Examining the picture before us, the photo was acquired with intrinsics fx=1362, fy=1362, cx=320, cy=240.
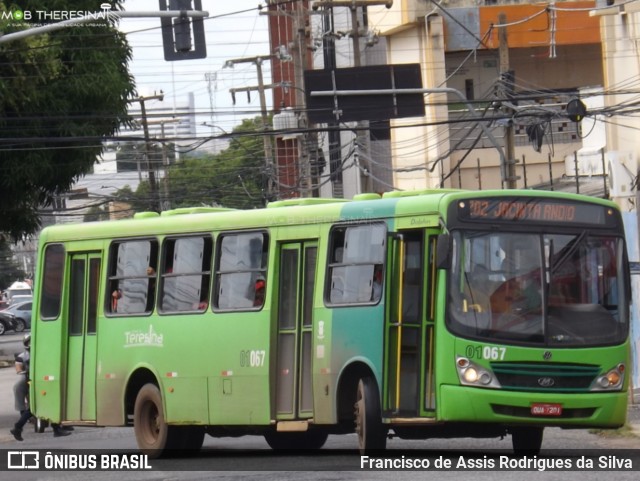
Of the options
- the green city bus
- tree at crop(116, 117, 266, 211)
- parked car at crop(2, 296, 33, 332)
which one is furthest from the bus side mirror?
parked car at crop(2, 296, 33, 332)

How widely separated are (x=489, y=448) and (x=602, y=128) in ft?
Answer: 75.4

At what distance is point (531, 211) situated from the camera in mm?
13773

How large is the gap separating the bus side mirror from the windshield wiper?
1.11 metres

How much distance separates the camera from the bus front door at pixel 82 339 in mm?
18109

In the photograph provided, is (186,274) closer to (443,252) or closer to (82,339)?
(82,339)

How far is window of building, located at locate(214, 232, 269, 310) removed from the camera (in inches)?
623

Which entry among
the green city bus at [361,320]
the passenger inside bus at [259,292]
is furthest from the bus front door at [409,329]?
the passenger inside bus at [259,292]

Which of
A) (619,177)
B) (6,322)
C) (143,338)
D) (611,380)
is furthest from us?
(6,322)

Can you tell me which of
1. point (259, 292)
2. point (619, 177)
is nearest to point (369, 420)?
point (259, 292)

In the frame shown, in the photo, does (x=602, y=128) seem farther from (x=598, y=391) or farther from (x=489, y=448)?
(x=598, y=391)

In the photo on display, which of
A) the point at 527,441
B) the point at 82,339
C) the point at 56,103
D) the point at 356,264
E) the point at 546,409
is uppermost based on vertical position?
the point at 56,103

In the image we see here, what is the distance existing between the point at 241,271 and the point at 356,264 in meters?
2.06

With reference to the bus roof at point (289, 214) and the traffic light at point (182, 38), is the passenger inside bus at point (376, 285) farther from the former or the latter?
the traffic light at point (182, 38)

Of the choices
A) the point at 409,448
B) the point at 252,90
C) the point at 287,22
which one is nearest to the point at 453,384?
the point at 409,448
